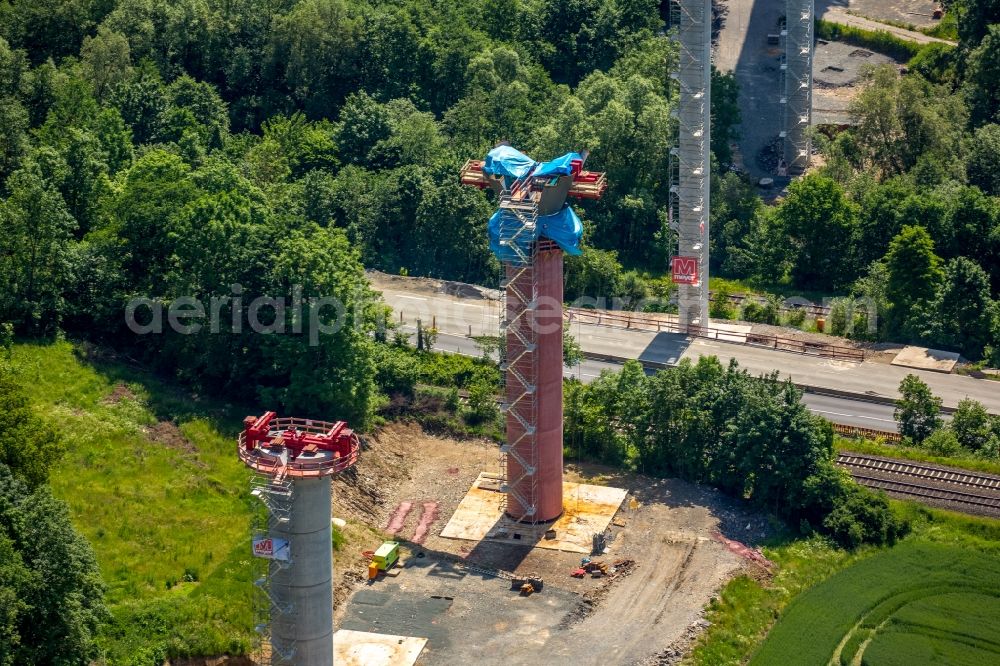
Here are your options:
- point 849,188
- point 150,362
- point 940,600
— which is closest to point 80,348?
point 150,362

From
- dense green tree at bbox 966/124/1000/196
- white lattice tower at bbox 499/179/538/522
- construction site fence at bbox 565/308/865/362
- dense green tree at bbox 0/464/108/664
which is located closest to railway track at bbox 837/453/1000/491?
construction site fence at bbox 565/308/865/362

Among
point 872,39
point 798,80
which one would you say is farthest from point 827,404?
point 872,39

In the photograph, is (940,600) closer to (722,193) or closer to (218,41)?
(722,193)

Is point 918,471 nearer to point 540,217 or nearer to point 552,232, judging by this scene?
point 552,232

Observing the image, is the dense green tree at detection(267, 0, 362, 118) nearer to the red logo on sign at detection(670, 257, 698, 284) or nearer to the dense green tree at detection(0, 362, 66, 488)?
the red logo on sign at detection(670, 257, 698, 284)

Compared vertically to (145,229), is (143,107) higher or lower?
higher
